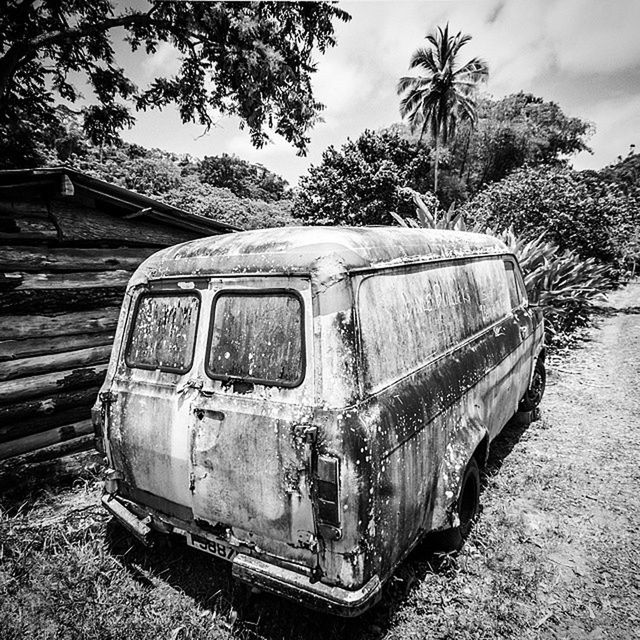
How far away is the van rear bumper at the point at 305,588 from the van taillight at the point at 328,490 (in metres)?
0.35

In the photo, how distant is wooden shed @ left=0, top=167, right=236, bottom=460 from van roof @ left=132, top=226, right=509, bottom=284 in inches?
73.3

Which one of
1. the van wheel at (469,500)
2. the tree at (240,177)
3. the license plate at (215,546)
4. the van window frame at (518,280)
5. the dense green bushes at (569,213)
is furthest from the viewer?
the tree at (240,177)

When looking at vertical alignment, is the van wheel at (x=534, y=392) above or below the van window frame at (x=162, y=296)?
below

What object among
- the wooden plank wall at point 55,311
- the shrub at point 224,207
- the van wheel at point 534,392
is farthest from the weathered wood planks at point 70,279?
the shrub at point 224,207

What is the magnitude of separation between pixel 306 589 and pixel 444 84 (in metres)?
33.3

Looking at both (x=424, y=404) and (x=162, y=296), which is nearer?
(x=424, y=404)

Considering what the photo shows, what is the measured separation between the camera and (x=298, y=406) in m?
2.04

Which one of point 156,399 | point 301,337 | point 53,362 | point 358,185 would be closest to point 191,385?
point 156,399

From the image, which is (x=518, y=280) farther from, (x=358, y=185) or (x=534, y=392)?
(x=358, y=185)

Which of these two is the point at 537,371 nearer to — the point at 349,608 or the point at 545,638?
the point at 545,638

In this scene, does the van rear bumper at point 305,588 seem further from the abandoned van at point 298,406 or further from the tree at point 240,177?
the tree at point 240,177

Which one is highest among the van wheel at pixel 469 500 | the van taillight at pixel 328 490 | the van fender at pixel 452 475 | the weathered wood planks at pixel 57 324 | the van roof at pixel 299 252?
the van roof at pixel 299 252

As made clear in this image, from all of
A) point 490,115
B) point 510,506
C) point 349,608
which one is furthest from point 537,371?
point 490,115

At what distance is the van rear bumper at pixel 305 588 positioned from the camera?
1917 millimetres
